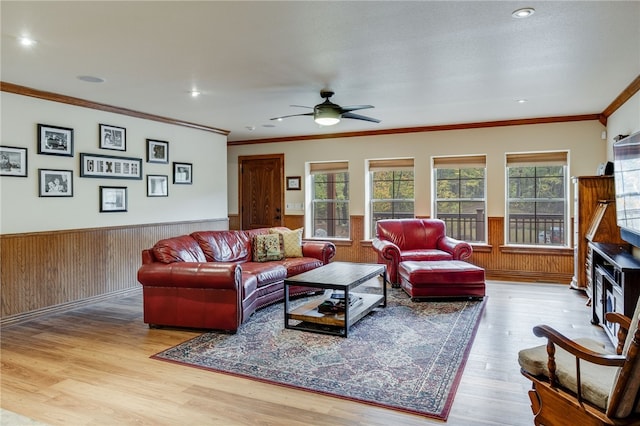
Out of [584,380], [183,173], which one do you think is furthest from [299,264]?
[584,380]

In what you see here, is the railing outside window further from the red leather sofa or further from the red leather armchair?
the red leather sofa

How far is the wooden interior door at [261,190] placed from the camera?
27.4 feet

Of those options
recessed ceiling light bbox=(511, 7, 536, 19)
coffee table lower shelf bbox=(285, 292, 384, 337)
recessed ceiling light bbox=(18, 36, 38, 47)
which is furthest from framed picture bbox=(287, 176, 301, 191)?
Answer: recessed ceiling light bbox=(511, 7, 536, 19)

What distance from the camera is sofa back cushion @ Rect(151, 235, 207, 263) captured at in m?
4.22

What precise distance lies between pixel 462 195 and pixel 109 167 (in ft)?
17.8

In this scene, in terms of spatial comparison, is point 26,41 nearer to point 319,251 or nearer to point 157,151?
point 157,151

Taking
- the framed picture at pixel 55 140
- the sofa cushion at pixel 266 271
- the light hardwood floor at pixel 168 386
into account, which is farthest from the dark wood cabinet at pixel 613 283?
the framed picture at pixel 55 140

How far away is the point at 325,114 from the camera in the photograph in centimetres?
454

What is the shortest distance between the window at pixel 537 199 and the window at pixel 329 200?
283 centimetres

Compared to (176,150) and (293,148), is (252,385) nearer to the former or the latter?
(176,150)

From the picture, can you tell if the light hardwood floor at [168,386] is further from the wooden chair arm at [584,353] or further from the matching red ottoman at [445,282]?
the wooden chair arm at [584,353]

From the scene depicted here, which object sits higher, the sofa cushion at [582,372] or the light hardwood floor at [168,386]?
the sofa cushion at [582,372]

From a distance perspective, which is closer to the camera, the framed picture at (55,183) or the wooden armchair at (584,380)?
the wooden armchair at (584,380)

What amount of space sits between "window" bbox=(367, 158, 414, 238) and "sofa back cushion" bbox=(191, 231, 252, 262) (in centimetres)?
290
